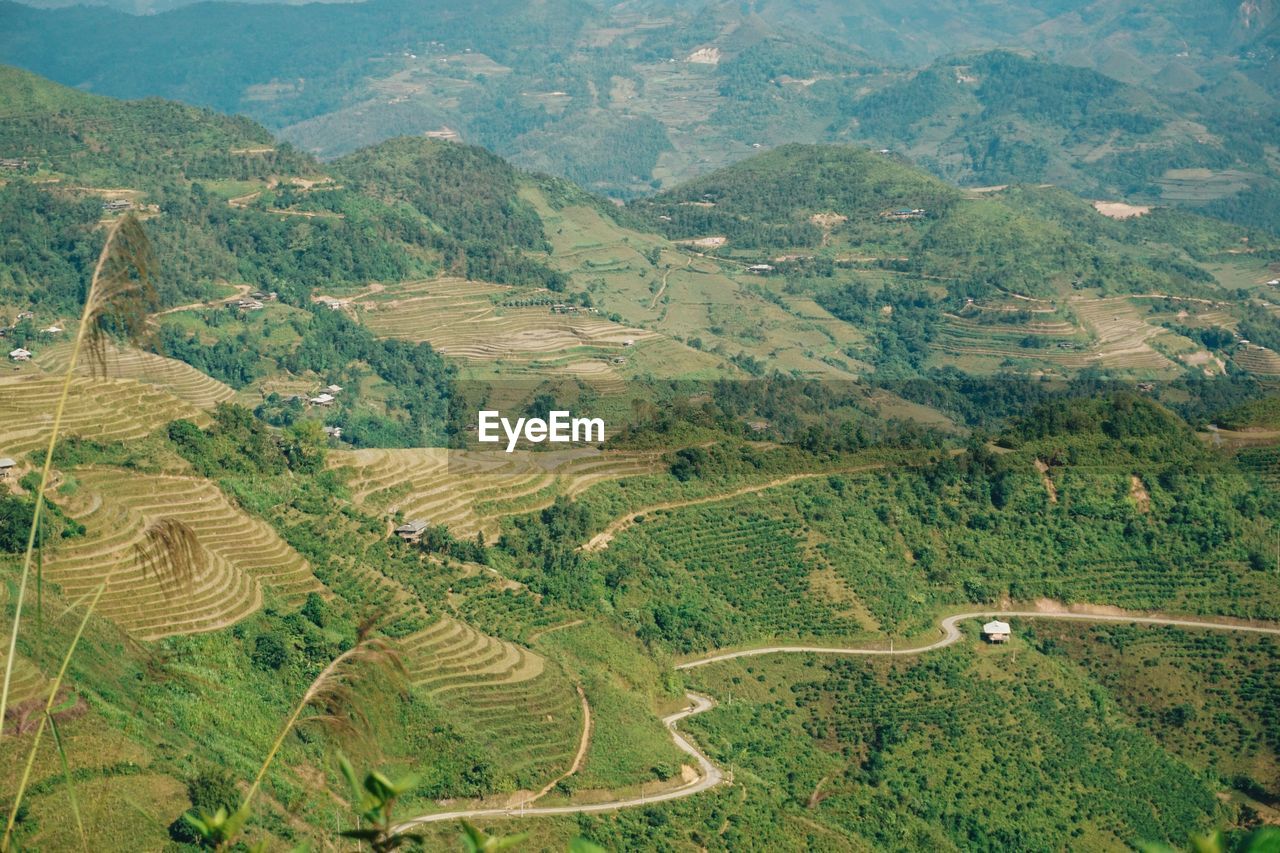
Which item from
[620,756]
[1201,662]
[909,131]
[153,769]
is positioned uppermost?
[153,769]

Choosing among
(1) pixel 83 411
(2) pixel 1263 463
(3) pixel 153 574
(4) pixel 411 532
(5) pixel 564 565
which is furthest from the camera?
(2) pixel 1263 463

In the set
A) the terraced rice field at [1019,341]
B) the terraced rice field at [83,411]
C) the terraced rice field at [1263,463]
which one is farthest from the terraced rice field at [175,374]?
the terraced rice field at [1019,341]

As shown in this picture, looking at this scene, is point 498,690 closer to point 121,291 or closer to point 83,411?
point 83,411

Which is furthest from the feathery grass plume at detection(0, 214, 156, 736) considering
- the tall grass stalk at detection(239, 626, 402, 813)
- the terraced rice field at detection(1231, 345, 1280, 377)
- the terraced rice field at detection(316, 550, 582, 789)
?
the terraced rice field at detection(1231, 345, 1280, 377)

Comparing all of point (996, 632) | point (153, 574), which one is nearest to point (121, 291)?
point (153, 574)

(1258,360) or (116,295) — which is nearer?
(116,295)

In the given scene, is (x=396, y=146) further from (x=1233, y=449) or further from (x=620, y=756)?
(x=620, y=756)

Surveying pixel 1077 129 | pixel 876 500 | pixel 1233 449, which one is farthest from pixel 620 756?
pixel 1077 129
